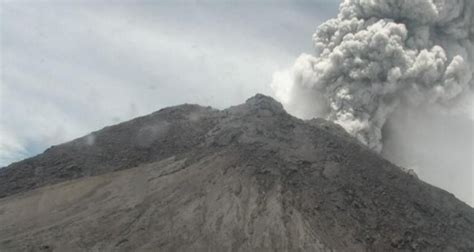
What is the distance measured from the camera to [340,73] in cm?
5119

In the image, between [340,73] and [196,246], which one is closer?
[196,246]

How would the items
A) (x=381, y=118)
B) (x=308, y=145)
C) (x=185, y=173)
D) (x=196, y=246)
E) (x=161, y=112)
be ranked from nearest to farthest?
(x=196, y=246) < (x=185, y=173) < (x=308, y=145) < (x=161, y=112) < (x=381, y=118)

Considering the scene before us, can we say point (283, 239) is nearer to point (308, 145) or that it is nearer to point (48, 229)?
point (308, 145)

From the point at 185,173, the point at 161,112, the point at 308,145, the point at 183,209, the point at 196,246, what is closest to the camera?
the point at 196,246

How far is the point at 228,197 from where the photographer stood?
3259 cm

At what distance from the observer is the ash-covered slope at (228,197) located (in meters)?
30.7

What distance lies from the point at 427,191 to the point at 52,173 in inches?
783

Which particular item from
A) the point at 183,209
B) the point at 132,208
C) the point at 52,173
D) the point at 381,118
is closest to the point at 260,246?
the point at 183,209

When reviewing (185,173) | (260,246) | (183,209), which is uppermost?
(185,173)

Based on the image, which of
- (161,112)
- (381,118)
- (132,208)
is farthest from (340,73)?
(132,208)

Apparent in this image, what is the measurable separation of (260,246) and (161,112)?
1528cm

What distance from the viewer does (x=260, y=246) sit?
30.0 meters

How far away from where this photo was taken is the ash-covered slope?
3070 cm

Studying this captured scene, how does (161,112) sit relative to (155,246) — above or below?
above
